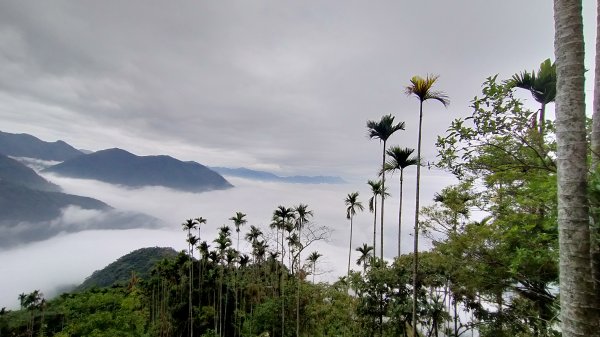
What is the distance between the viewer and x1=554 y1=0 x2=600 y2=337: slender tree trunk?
2.97 m

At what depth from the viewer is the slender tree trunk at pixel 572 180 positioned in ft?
9.73

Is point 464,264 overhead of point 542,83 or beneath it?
beneath

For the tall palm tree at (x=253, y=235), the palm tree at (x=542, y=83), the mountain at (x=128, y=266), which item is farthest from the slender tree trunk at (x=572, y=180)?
the mountain at (x=128, y=266)

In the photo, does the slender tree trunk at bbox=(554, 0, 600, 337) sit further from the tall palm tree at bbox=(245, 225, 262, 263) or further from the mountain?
the mountain

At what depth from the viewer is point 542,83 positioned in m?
10.1

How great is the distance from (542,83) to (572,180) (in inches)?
368

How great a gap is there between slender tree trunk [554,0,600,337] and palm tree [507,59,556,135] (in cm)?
743

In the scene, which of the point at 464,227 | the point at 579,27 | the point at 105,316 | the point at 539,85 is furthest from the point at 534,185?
the point at 105,316

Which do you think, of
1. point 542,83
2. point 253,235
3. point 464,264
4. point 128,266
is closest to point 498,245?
point 464,264

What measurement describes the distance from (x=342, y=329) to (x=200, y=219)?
97.3ft

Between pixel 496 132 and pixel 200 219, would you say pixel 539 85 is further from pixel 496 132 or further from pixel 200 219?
pixel 200 219

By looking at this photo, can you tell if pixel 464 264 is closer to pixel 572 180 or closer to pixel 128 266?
pixel 572 180

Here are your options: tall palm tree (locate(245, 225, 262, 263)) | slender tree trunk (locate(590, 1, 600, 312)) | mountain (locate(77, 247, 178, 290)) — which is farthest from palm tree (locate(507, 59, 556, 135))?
mountain (locate(77, 247, 178, 290))

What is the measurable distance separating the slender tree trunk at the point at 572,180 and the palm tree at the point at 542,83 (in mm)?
7428
